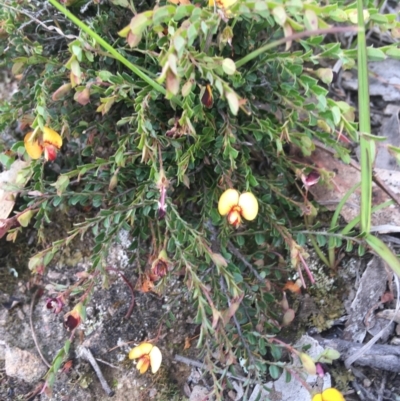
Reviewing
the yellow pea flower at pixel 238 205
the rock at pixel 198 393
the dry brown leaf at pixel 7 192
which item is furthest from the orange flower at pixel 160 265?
the dry brown leaf at pixel 7 192

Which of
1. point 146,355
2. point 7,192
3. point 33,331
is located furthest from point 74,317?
point 7,192

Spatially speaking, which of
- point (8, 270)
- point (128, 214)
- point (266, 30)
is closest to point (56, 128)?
point (128, 214)

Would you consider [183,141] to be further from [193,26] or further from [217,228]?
[193,26]

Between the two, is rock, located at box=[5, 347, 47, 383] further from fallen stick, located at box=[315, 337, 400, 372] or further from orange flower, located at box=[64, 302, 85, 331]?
fallen stick, located at box=[315, 337, 400, 372]

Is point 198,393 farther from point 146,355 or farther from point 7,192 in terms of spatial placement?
point 7,192

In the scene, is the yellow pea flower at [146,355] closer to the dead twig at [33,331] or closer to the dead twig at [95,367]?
the dead twig at [95,367]

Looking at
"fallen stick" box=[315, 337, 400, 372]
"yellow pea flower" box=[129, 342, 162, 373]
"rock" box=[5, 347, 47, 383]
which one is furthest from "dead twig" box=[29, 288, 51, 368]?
"fallen stick" box=[315, 337, 400, 372]
